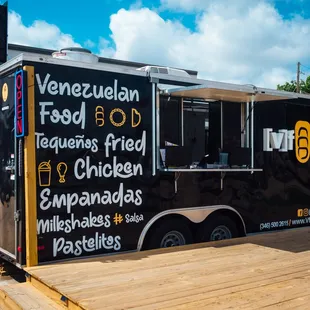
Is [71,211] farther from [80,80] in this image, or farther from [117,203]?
[80,80]

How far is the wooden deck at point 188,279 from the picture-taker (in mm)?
3621

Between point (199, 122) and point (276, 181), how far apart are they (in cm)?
156

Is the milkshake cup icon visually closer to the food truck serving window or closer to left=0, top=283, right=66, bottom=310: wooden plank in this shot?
left=0, top=283, right=66, bottom=310: wooden plank

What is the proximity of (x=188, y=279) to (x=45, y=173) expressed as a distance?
1959mm

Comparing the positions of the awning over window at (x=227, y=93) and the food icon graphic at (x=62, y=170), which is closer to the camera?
the food icon graphic at (x=62, y=170)

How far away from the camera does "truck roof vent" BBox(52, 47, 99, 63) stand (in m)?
5.69

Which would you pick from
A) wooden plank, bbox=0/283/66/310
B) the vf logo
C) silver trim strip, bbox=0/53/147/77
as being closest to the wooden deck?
wooden plank, bbox=0/283/66/310

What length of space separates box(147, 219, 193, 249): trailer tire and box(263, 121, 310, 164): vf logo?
1.90m

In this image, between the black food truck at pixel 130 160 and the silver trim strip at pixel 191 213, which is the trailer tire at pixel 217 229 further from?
the silver trim strip at pixel 191 213

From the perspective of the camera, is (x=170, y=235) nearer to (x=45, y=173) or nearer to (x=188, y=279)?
(x=188, y=279)

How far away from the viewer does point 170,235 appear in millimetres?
6000

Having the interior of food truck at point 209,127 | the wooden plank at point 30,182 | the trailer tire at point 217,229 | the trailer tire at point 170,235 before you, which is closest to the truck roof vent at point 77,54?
the wooden plank at point 30,182

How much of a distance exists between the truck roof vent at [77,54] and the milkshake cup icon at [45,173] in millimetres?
1471

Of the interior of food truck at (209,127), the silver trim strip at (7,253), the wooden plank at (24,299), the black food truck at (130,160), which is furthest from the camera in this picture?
the interior of food truck at (209,127)
